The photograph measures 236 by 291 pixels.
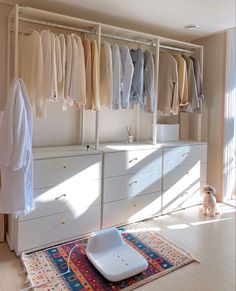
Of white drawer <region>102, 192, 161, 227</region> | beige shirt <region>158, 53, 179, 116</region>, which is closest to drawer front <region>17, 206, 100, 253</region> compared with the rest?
white drawer <region>102, 192, 161, 227</region>

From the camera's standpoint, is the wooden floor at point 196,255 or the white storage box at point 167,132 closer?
the wooden floor at point 196,255

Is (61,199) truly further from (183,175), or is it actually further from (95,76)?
(183,175)

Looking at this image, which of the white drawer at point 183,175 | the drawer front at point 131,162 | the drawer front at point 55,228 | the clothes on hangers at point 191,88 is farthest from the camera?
the clothes on hangers at point 191,88

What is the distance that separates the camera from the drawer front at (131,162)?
274 centimetres

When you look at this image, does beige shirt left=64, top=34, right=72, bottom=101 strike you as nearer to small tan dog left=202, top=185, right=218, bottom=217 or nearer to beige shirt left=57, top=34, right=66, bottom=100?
beige shirt left=57, top=34, right=66, bottom=100

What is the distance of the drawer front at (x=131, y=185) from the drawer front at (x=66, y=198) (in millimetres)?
124

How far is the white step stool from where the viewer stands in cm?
202

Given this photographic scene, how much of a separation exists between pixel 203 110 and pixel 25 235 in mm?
2830

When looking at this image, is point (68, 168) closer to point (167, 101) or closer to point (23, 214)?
point (23, 214)

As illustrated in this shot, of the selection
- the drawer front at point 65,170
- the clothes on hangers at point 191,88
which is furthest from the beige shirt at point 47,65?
the clothes on hangers at point 191,88

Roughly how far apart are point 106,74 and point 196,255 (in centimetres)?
190

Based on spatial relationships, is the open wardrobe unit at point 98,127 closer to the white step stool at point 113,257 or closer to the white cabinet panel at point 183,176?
the white cabinet panel at point 183,176

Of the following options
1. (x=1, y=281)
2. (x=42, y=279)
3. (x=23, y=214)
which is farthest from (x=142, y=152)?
(x=1, y=281)

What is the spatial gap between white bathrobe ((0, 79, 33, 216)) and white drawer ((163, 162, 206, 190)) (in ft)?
5.42
